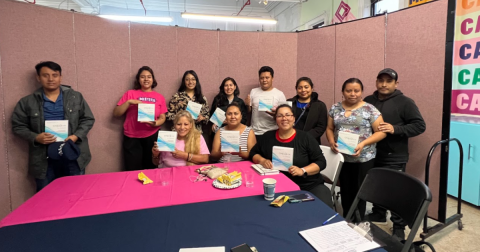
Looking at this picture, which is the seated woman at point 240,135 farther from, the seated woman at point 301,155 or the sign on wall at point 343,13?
the sign on wall at point 343,13

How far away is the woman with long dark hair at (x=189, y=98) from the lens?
343 cm

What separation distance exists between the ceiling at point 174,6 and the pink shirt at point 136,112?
603 cm

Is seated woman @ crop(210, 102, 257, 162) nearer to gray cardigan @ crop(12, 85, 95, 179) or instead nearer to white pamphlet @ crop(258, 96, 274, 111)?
white pamphlet @ crop(258, 96, 274, 111)

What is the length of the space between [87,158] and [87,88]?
3.24ft

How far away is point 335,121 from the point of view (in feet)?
8.54

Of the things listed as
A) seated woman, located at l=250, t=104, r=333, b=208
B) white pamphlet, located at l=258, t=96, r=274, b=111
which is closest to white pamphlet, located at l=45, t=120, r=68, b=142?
seated woman, located at l=250, t=104, r=333, b=208

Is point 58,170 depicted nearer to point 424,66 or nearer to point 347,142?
point 347,142

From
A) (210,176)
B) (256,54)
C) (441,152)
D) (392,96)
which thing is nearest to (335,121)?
(392,96)

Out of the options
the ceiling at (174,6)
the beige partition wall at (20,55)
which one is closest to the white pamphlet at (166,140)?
the beige partition wall at (20,55)

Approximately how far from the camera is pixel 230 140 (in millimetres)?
2455

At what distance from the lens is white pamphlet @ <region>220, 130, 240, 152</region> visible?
244 centimetres

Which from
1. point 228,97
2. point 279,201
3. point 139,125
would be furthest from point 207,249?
point 228,97

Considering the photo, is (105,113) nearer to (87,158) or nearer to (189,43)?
(87,158)

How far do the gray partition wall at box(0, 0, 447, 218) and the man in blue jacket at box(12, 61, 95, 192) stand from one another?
316 millimetres
